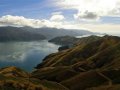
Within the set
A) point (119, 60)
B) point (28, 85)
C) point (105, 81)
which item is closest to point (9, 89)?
point (28, 85)

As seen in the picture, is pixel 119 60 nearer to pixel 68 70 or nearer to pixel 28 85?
pixel 68 70

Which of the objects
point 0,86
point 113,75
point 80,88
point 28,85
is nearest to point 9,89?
point 0,86

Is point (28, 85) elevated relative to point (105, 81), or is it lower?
elevated

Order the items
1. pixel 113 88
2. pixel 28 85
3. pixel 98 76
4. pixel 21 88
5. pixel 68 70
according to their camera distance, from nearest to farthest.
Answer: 1. pixel 21 88
2. pixel 28 85
3. pixel 113 88
4. pixel 98 76
5. pixel 68 70

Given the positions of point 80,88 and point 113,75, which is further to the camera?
point 113,75

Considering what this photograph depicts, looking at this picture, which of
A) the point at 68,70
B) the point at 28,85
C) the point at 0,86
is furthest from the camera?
the point at 68,70

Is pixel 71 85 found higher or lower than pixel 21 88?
lower

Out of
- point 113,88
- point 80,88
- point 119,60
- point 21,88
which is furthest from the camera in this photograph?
point 119,60

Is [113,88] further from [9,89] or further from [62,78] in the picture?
[62,78]

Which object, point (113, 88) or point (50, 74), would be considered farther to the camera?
point (50, 74)

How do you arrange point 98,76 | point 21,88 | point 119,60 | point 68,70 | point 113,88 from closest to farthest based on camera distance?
point 21,88, point 113,88, point 98,76, point 68,70, point 119,60
